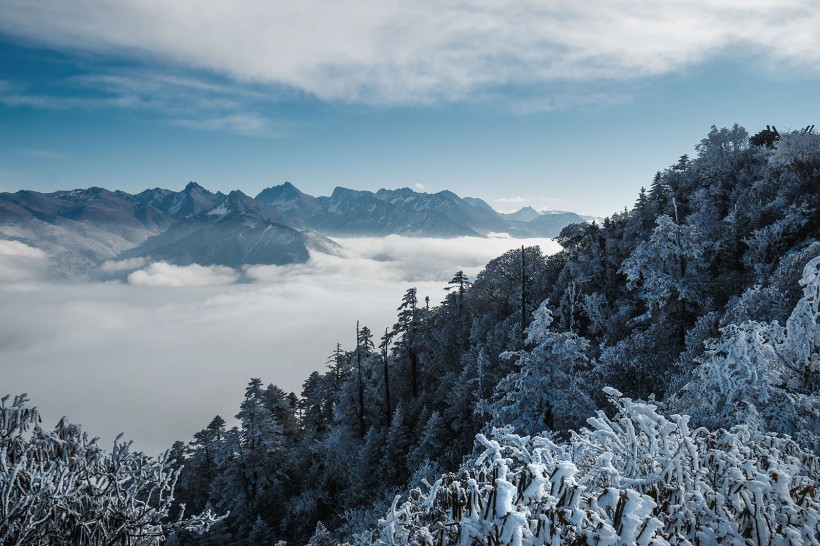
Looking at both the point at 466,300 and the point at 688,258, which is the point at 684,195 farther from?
the point at 466,300

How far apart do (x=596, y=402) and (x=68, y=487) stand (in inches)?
849

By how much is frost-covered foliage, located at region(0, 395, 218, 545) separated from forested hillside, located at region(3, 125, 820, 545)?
4.29 m

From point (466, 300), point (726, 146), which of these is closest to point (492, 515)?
point (466, 300)

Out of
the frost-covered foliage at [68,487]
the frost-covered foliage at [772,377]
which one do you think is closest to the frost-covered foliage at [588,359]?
the frost-covered foliage at [772,377]

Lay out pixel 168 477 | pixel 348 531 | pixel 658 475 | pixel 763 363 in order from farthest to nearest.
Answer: pixel 348 531, pixel 763 363, pixel 168 477, pixel 658 475

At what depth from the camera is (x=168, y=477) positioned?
7.29 m

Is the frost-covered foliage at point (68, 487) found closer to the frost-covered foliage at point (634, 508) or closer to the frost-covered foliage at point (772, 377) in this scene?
the frost-covered foliage at point (634, 508)

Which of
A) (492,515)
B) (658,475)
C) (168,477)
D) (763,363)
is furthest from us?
(763,363)

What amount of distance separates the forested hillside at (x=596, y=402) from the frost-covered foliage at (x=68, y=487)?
4287 millimetres

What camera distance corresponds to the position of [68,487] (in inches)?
223

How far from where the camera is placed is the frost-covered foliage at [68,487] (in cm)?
533

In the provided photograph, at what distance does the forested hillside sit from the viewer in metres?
3.89

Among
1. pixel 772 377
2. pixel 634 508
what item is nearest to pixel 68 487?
pixel 634 508

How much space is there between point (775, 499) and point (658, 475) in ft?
3.24
